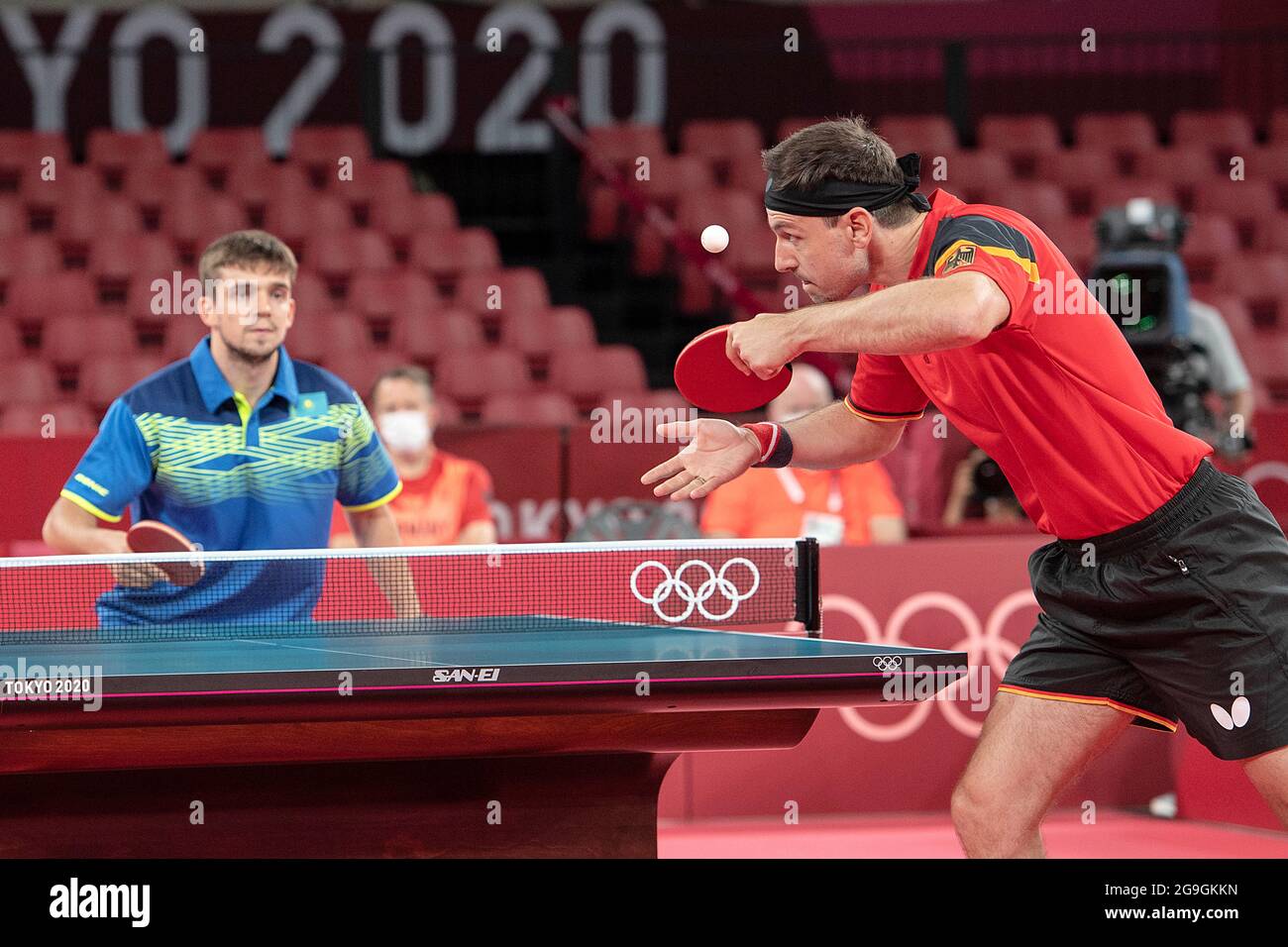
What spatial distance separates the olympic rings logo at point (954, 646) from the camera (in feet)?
19.0

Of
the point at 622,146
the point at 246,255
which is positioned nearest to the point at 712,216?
the point at 622,146

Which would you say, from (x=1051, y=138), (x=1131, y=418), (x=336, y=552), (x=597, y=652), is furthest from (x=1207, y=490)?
(x=1051, y=138)

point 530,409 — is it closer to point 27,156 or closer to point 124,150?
point 124,150

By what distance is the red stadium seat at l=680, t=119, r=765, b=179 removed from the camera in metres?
11.0

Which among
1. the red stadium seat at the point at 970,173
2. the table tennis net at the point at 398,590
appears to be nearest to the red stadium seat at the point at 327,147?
the red stadium seat at the point at 970,173

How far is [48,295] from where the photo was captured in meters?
9.41

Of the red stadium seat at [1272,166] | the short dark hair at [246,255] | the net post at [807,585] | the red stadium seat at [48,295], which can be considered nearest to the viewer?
the net post at [807,585]

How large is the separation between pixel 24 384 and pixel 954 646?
5.02 meters

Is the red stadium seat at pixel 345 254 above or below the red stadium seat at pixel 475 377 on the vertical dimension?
above

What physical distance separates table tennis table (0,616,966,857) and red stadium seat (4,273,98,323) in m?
6.19

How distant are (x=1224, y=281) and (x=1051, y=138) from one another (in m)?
1.82

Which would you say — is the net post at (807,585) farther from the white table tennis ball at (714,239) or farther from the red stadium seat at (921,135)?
the red stadium seat at (921,135)

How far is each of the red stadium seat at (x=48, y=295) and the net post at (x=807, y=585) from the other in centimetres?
671
